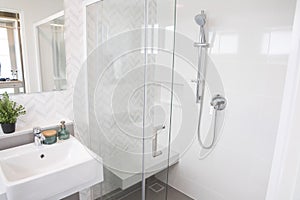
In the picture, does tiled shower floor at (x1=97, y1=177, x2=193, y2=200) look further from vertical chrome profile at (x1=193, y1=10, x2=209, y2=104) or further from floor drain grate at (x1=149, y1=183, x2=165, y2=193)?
vertical chrome profile at (x1=193, y1=10, x2=209, y2=104)

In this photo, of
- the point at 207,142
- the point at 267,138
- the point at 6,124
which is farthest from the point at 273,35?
the point at 6,124

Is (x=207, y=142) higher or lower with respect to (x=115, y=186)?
higher

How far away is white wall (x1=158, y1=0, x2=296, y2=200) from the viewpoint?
1396mm

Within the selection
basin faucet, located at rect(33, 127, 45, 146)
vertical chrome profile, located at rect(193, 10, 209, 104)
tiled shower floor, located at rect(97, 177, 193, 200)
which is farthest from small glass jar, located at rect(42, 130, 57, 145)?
vertical chrome profile, located at rect(193, 10, 209, 104)

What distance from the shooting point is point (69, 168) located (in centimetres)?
115

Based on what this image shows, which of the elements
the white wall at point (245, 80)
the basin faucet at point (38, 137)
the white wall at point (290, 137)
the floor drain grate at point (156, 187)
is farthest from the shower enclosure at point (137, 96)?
the white wall at point (290, 137)

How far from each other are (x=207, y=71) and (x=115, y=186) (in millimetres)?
1359

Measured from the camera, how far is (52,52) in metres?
1.52

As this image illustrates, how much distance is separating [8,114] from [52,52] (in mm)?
544

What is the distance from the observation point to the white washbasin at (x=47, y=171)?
101 cm

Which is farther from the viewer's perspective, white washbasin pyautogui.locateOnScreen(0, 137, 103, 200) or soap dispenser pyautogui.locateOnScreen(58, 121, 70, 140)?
soap dispenser pyautogui.locateOnScreen(58, 121, 70, 140)

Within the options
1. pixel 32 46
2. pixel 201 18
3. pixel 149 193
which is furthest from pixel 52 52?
pixel 149 193

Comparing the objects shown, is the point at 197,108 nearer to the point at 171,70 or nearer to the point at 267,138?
the point at 171,70

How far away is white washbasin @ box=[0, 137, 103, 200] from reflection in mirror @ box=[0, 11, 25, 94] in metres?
0.44
